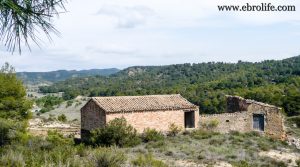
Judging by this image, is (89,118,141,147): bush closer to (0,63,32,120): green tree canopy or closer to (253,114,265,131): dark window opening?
(0,63,32,120): green tree canopy

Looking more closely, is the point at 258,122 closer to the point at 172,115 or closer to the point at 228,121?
the point at 228,121

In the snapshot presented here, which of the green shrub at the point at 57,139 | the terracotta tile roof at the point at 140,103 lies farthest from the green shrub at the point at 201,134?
the green shrub at the point at 57,139

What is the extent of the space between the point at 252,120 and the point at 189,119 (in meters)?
4.20

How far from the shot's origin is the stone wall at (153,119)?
1067 inches

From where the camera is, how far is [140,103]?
2847 centimetres

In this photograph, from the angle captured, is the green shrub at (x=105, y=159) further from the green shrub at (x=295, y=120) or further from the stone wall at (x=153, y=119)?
the green shrub at (x=295, y=120)

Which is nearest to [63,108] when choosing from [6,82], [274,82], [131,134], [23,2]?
[274,82]

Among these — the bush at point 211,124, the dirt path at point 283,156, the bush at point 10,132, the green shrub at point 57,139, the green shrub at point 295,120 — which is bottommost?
the dirt path at point 283,156

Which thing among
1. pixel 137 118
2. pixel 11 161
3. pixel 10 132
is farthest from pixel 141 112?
pixel 11 161

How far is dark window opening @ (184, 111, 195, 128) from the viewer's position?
29.8 meters

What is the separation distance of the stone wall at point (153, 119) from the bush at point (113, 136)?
5.03 feet

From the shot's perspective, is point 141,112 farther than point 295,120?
No

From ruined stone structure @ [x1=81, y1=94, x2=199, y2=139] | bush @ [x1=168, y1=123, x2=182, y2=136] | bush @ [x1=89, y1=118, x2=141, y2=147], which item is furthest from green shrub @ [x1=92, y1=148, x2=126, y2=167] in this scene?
bush @ [x1=168, y1=123, x2=182, y2=136]

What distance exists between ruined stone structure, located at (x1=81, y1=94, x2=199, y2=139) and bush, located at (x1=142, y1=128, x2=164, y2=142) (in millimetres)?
533
